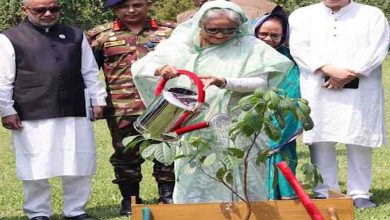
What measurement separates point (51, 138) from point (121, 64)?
775mm

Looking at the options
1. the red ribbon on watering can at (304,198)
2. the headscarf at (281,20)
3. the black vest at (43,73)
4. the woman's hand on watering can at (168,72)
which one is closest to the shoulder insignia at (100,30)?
the black vest at (43,73)

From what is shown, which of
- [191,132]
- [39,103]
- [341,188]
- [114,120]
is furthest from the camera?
[341,188]

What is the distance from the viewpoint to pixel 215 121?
4898mm

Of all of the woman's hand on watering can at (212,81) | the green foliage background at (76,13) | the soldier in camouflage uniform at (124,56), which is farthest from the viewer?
the green foliage background at (76,13)

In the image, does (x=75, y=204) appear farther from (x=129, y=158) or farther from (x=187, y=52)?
(x=187, y=52)

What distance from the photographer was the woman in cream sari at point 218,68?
193 inches

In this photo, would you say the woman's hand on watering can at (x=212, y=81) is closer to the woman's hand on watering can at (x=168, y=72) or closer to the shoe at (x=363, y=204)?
the woman's hand on watering can at (x=168, y=72)

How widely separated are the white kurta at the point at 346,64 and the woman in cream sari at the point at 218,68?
1.80 meters

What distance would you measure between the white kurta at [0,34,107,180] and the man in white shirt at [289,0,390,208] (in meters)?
1.61

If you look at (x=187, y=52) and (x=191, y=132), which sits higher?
(x=187, y=52)

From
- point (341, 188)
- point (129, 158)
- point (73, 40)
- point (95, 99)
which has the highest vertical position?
point (73, 40)

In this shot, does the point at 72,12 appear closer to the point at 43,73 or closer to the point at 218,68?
the point at 43,73

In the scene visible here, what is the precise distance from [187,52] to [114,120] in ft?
5.81

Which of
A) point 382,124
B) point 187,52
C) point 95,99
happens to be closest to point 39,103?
point 95,99
